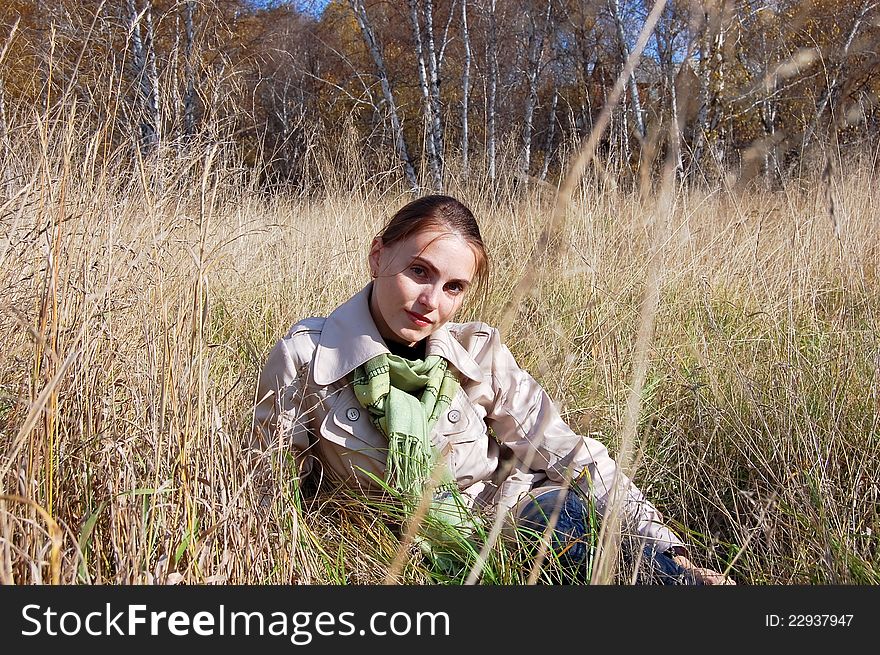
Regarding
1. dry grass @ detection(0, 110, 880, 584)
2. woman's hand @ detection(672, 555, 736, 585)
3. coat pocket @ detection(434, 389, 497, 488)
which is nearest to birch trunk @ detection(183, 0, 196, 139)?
dry grass @ detection(0, 110, 880, 584)

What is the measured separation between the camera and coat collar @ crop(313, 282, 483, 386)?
4.93ft

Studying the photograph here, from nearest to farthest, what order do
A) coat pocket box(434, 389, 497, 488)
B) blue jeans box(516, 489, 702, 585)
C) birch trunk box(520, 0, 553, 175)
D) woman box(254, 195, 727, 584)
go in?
blue jeans box(516, 489, 702, 585) < woman box(254, 195, 727, 584) < coat pocket box(434, 389, 497, 488) < birch trunk box(520, 0, 553, 175)

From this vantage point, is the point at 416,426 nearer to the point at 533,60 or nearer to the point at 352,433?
Result: the point at 352,433

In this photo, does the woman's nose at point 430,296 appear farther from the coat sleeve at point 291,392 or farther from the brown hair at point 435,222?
the coat sleeve at point 291,392

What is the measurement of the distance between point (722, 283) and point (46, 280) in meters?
2.28

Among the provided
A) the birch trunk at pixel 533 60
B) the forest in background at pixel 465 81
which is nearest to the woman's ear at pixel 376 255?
the forest in background at pixel 465 81

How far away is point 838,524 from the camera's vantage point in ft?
4.18

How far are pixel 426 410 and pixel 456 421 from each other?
0.34 feet

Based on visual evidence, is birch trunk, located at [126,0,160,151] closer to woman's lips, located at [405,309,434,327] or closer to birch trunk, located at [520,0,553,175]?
woman's lips, located at [405,309,434,327]

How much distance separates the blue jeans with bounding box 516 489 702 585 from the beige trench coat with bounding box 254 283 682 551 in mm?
44

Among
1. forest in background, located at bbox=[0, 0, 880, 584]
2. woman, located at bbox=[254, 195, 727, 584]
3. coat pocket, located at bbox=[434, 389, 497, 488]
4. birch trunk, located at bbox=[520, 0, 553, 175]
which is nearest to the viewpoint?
forest in background, located at bbox=[0, 0, 880, 584]

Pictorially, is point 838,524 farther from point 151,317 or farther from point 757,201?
point 757,201

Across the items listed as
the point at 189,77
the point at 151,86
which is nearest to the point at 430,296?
the point at 189,77

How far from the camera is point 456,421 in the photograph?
1572 millimetres
